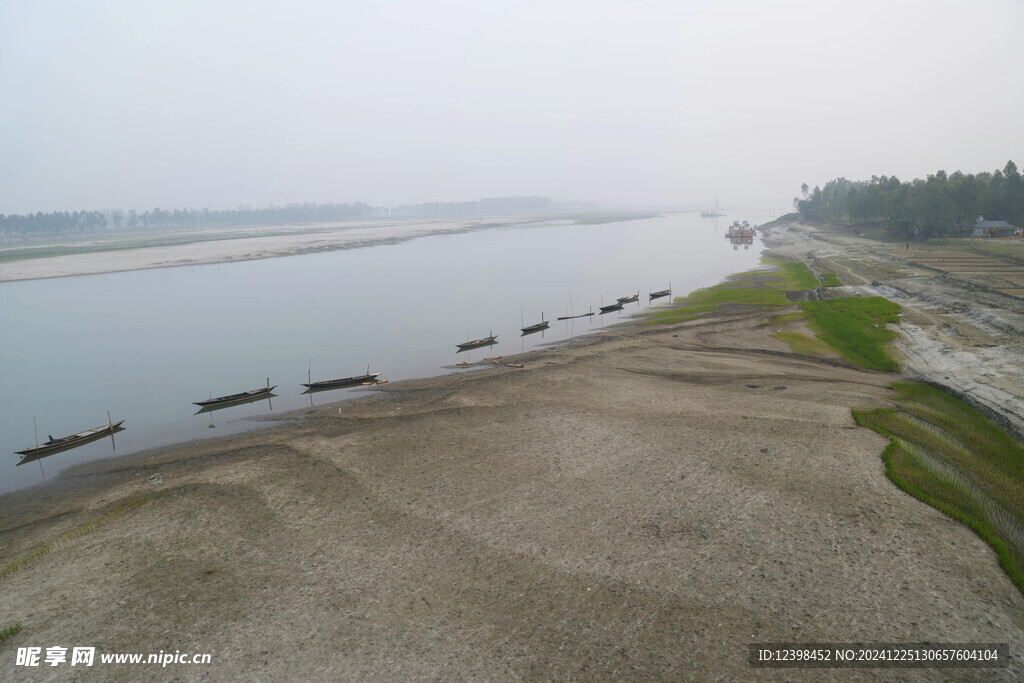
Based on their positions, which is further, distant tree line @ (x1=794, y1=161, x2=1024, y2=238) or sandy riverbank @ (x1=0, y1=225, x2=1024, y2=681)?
distant tree line @ (x1=794, y1=161, x2=1024, y2=238)

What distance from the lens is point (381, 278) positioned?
7994 centimetres

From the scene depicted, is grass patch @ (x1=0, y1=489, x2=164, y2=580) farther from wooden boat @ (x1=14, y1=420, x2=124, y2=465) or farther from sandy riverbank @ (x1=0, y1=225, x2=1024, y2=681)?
wooden boat @ (x1=14, y1=420, x2=124, y2=465)

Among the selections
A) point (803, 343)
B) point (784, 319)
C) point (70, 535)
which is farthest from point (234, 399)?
point (784, 319)

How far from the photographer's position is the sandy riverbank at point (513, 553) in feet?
38.5

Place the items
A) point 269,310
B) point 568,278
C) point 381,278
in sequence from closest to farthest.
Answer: point 269,310 < point 568,278 < point 381,278

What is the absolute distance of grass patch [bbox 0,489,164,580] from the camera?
15477mm

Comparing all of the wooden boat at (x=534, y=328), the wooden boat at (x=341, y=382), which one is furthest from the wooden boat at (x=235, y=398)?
the wooden boat at (x=534, y=328)

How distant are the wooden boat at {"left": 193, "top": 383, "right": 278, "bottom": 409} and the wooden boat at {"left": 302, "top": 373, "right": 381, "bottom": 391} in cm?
230

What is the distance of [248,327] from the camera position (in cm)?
5031

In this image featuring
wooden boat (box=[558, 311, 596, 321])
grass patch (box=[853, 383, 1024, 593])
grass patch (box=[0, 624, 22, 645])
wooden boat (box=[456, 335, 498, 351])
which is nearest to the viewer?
grass patch (box=[0, 624, 22, 645])

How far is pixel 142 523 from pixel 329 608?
8.59 meters

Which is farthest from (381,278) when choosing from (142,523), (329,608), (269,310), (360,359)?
(329,608)

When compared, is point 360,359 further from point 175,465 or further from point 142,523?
point 142,523

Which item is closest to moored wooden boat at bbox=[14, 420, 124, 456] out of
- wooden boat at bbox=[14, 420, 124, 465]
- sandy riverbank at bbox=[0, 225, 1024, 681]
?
wooden boat at bbox=[14, 420, 124, 465]
